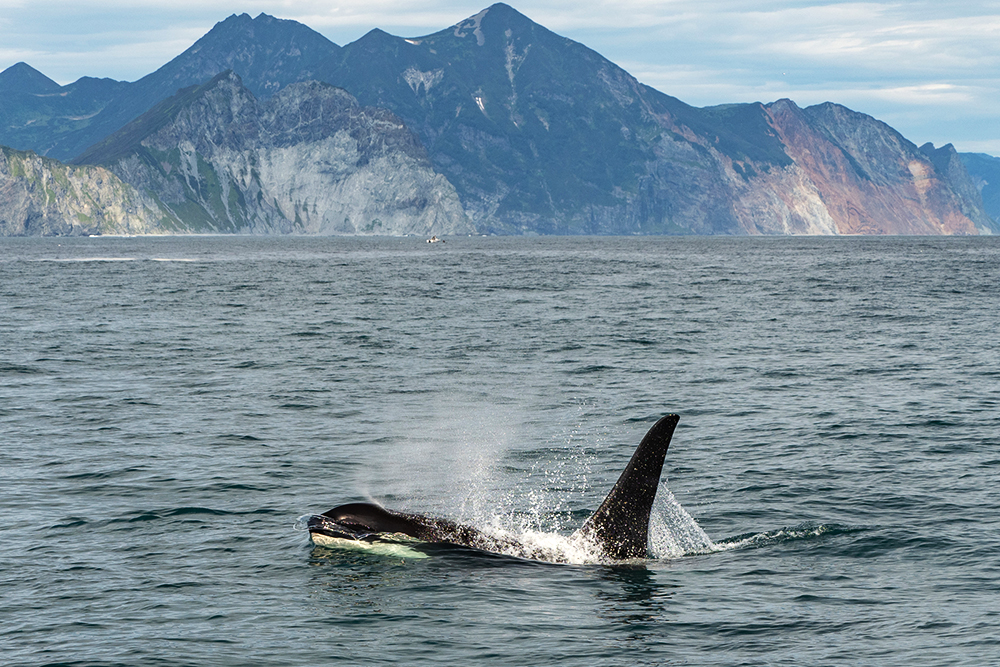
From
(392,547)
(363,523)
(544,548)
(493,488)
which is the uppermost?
(363,523)

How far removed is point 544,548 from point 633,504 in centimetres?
195

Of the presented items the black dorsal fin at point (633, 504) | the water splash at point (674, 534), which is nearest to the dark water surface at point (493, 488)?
the water splash at point (674, 534)

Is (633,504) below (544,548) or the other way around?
the other way around

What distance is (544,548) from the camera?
19.5 m

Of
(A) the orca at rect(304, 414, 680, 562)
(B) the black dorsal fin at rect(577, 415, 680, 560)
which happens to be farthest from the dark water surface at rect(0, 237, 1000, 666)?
(B) the black dorsal fin at rect(577, 415, 680, 560)

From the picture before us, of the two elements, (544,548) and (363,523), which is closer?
(363,523)

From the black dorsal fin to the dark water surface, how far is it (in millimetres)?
529

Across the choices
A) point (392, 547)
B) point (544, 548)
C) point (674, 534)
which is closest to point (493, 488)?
point (544, 548)

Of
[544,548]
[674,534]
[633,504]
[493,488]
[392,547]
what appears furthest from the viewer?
[493,488]

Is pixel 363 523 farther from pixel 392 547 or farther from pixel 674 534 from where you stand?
pixel 674 534

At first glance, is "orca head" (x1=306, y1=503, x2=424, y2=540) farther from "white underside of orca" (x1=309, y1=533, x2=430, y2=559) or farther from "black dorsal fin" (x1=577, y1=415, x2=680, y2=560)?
"black dorsal fin" (x1=577, y1=415, x2=680, y2=560)

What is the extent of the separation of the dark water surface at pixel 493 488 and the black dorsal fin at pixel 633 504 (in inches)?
20.8

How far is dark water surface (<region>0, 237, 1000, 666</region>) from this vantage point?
615 inches

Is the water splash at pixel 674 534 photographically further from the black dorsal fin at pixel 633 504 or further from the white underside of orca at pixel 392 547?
the white underside of orca at pixel 392 547
